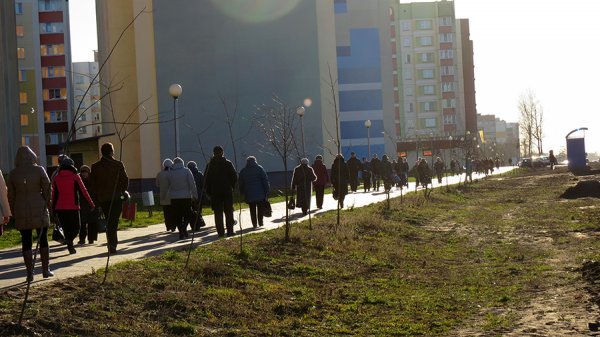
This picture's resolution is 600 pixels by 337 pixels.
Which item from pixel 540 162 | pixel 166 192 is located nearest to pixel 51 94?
pixel 540 162

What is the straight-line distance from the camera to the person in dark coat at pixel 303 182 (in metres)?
26.8

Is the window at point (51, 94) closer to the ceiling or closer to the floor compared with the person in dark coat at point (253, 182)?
closer to the ceiling

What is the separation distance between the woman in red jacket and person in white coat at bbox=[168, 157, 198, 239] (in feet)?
12.4

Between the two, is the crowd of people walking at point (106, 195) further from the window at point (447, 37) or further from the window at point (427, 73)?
the window at point (447, 37)

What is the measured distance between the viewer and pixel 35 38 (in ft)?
319

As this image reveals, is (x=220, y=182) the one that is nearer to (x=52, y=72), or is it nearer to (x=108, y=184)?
(x=108, y=184)

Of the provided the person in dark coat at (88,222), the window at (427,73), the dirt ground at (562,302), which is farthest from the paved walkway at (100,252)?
the window at (427,73)

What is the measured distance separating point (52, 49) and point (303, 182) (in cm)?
7928

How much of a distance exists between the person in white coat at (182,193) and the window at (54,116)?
3315 inches

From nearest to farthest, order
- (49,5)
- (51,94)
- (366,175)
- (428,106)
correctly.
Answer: (366,175), (49,5), (51,94), (428,106)

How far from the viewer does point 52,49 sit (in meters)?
101

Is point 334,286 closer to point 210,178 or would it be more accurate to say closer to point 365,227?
point 210,178

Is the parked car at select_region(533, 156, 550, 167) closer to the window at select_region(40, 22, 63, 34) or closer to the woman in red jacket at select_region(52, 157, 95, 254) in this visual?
the window at select_region(40, 22, 63, 34)

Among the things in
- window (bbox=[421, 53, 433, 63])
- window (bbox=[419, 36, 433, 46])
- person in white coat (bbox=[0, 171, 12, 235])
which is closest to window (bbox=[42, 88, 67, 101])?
window (bbox=[419, 36, 433, 46])
